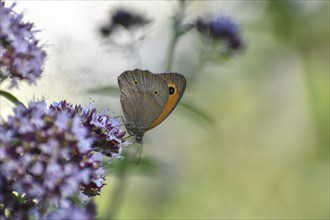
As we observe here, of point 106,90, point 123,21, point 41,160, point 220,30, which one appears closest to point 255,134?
point 220,30

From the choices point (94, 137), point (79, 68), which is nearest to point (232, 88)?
point (79, 68)

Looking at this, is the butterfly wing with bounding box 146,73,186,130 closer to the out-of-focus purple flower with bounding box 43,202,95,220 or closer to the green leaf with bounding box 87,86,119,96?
the green leaf with bounding box 87,86,119,96

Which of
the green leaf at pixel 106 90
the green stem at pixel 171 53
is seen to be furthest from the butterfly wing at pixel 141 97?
the green stem at pixel 171 53

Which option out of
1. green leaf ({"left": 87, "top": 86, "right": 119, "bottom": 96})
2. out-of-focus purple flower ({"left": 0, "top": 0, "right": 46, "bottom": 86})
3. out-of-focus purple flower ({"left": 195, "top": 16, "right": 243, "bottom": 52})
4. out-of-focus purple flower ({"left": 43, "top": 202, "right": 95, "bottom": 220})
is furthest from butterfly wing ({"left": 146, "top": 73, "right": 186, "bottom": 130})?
out-of-focus purple flower ({"left": 195, "top": 16, "right": 243, "bottom": 52})

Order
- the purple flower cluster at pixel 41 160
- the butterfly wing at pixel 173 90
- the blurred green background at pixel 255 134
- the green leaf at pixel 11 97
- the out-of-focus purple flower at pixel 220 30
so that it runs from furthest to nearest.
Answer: the blurred green background at pixel 255 134 < the out-of-focus purple flower at pixel 220 30 < the butterfly wing at pixel 173 90 < the green leaf at pixel 11 97 < the purple flower cluster at pixel 41 160

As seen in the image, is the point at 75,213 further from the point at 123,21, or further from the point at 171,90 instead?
the point at 123,21

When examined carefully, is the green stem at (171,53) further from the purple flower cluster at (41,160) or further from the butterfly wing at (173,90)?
the purple flower cluster at (41,160)
